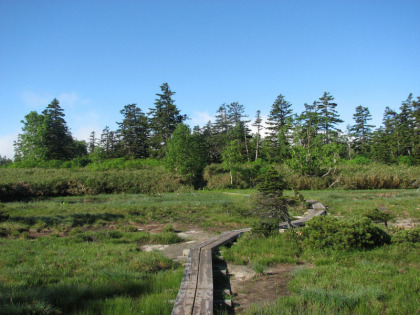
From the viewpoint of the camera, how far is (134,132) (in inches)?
2485

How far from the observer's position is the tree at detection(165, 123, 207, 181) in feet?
116

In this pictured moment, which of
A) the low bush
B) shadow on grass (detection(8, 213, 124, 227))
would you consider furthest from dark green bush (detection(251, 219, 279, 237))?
the low bush

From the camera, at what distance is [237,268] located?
6238mm

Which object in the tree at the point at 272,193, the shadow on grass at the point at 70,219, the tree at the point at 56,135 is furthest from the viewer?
the tree at the point at 56,135

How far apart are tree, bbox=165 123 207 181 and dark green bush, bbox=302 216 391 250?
28.3 meters

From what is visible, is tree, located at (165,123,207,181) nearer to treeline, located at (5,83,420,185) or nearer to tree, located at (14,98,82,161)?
treeline, located at (5,83,420,185)

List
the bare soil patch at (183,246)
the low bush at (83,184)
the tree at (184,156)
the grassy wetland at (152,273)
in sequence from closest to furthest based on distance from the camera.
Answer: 1. the grassy wetland at (152,273)
2. the bare soil patch at (183,246)
3. the low bush at (83,184)
4. the tree at (184,156)

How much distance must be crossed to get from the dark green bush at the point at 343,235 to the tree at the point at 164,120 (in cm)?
5011

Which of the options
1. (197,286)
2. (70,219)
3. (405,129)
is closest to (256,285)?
(197,286)

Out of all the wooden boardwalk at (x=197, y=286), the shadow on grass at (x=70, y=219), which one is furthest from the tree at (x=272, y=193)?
the shadow on grass at (x=70, y=219)

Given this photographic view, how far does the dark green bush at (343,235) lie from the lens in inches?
271

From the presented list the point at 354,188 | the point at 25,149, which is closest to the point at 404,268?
the point at 354,188

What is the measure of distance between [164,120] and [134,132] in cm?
1006

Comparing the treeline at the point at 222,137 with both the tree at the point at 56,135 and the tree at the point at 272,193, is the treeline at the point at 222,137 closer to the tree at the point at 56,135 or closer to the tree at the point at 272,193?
the tree at the point at 56,135
